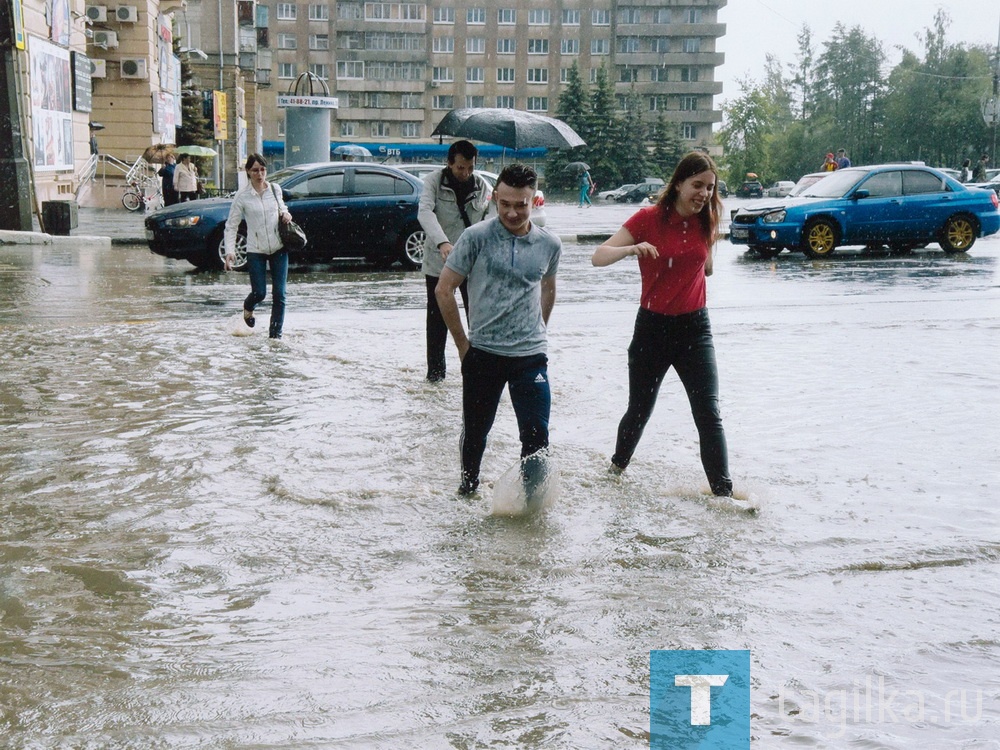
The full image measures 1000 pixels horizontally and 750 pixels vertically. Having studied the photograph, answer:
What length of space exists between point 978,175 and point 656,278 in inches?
1975

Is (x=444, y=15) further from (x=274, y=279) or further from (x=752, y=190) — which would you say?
(x=274, y=279)

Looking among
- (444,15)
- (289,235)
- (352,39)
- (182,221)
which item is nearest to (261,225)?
(289,235)

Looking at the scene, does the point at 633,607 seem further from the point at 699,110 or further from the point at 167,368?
the point at 699,110

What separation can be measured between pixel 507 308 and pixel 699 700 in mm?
2244

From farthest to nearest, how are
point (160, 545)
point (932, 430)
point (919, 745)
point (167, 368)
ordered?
point (167, 368) → point (932, 430) → point (160, 545) → point (919, 745)

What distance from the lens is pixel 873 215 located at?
20.8 meters

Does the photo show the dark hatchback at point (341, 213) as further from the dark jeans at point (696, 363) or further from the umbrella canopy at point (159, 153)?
the umbrella canopy at point (159, 153)

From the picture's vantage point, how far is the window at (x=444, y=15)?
11062 cm

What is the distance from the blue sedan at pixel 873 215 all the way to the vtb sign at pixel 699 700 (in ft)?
57.1

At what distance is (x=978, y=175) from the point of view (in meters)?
51.4

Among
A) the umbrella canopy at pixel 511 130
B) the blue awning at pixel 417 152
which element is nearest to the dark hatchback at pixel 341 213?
the umbrella canopy at pixel 511 130

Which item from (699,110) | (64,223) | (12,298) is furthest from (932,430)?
(699,110)

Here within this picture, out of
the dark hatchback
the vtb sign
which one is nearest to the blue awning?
the dark hatchback

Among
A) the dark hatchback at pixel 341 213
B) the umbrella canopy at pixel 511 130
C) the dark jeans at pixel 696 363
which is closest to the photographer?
the dark jeans at pixel 696 363
